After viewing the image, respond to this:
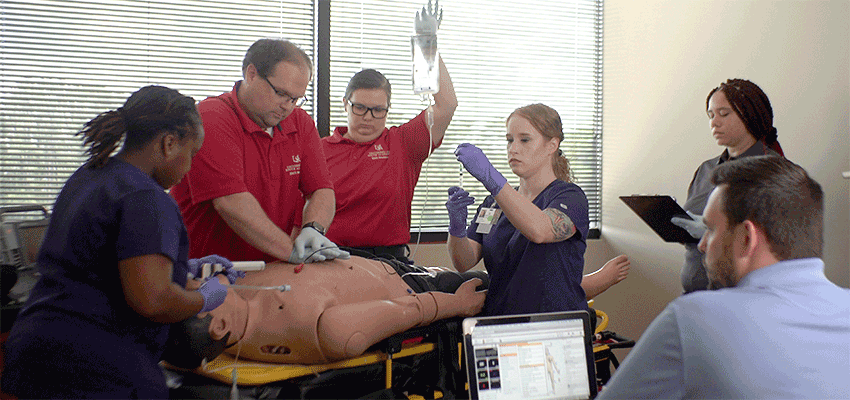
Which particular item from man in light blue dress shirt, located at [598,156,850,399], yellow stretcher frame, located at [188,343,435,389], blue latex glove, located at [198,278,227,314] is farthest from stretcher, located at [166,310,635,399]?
man in light blue dress shirt, located at [598,156,850,399]

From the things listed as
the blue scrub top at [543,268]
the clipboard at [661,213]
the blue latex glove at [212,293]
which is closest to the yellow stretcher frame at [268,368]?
the blue latex glove at [212,293]

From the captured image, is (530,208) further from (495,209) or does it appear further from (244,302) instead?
(244,302)

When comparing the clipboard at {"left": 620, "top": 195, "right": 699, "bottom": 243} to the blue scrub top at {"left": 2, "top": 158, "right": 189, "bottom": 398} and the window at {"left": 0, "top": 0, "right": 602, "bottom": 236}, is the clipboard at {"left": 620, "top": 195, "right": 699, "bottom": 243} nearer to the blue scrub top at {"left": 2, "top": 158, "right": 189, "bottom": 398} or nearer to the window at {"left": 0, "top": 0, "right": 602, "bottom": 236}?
the window at {"left": 0, "top": 0, "right": 602, "bottom": 236}

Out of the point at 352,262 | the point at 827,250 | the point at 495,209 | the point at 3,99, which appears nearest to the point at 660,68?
the point at 827,250

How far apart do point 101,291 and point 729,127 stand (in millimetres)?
2347

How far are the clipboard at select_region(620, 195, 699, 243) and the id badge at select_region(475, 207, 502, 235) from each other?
1.85ft

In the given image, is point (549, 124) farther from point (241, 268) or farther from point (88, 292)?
point (88, 292)

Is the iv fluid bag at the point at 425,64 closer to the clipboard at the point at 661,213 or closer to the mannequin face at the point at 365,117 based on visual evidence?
the mannequin face at the point at 365,117

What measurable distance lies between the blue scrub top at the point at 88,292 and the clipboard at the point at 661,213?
5.64 ft

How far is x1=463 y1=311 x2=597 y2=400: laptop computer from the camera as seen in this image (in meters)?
1.43

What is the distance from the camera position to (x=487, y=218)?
203 cm

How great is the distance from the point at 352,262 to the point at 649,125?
95.7 inches

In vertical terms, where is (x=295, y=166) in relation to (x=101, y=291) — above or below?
above

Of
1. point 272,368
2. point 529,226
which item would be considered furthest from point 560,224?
point 272,368
